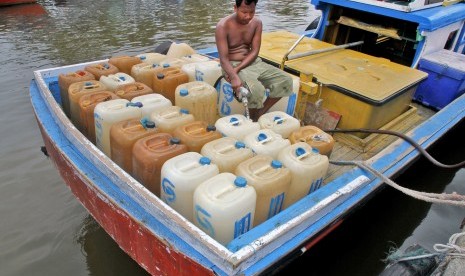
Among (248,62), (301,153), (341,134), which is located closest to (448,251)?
(301,153)

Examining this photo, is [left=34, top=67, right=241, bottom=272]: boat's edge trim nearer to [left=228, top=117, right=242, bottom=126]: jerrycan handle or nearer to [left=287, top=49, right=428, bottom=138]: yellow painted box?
[left=228, top=117, right=242, bottom=126]: jerrycan handle

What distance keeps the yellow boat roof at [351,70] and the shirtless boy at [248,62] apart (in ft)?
2.14

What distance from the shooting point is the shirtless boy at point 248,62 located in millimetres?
3951

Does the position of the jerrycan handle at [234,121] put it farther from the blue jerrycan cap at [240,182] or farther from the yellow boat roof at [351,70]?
the yellow boat roof at [351,70]

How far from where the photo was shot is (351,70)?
195 inches

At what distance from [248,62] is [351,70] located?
1.68m

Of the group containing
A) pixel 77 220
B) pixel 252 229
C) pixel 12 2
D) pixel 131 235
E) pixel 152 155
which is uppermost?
pixel 152 155

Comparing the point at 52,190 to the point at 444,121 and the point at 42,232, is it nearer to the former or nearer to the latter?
the point at 42,232

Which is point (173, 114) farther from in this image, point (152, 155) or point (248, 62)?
point (248, 62)

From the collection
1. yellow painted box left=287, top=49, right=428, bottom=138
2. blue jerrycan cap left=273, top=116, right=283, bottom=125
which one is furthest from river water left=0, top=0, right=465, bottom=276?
blue jerrycan cap left=273, top=116, right=283, bottom=125

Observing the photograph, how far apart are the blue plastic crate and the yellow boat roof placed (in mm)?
422

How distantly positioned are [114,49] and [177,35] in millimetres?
2389

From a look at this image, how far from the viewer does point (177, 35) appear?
1148 centimetres

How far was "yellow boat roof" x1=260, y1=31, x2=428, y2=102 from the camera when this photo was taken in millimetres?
4414
